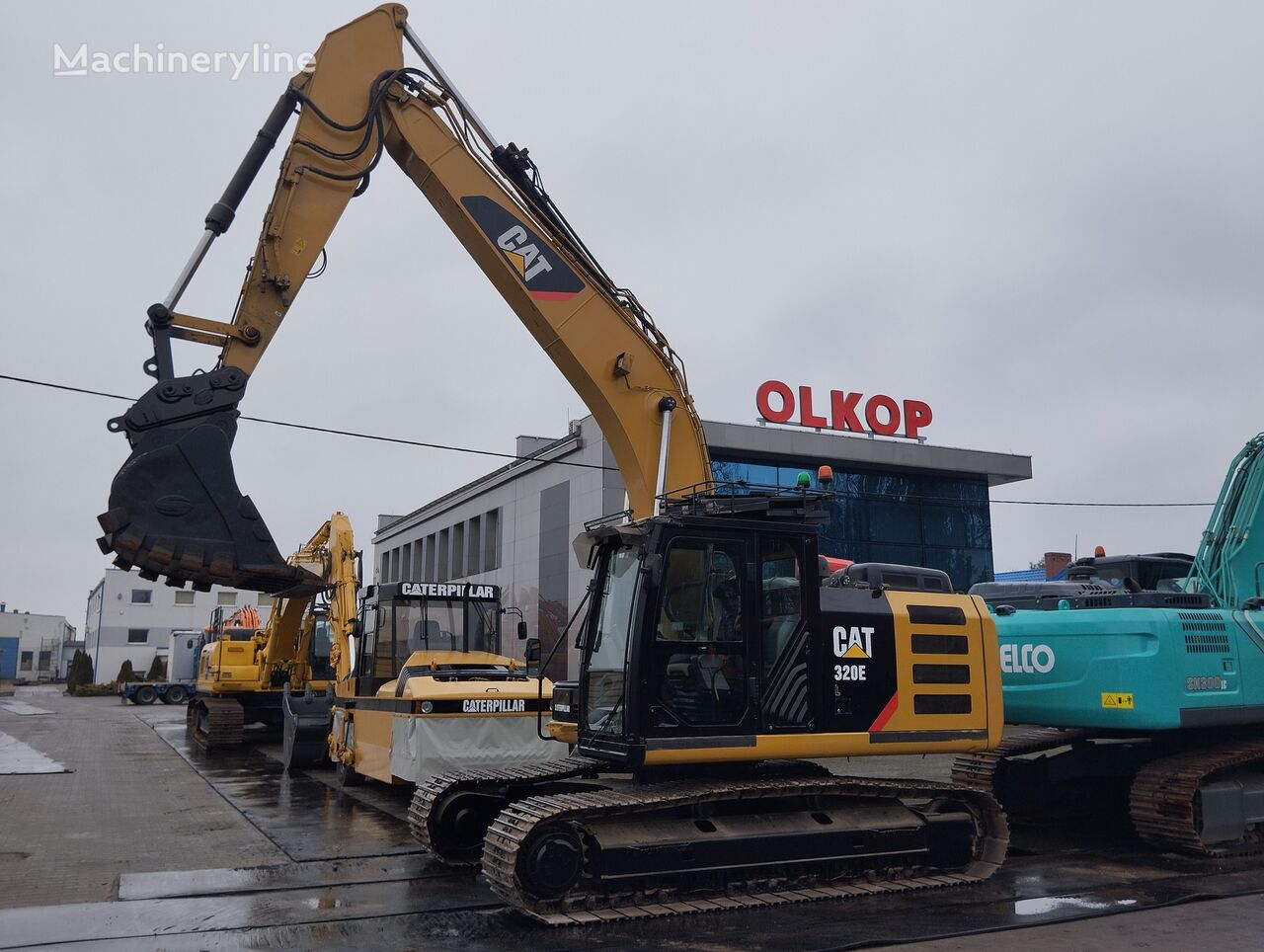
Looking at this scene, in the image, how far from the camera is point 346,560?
16375 mm

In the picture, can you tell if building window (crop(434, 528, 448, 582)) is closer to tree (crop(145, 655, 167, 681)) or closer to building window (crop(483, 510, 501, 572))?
building window (crop(483, 510, 501, 572))

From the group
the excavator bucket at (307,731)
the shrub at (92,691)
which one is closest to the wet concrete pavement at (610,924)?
the excavator bucket at (307,731)

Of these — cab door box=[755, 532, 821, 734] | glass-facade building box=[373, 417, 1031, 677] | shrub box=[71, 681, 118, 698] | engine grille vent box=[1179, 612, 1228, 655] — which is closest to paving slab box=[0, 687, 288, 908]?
cab door box=[755, 532, 821, 734]

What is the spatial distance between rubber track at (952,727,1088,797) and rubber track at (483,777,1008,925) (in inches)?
79.9

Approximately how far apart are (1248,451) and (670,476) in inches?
235

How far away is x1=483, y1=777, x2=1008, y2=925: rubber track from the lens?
21.8 feet

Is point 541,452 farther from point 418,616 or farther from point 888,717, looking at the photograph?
point 888,717

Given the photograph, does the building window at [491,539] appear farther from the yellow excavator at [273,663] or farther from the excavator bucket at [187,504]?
the excavator bucket at [187,504]

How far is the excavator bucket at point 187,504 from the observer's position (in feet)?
21.1

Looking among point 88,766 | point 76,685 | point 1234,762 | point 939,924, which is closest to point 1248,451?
point 1234,762

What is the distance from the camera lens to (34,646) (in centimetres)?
10081

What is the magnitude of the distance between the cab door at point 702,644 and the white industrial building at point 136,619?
6459cm

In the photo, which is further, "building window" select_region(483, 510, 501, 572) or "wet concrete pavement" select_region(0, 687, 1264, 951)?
"building window" select_region(483, 510, 501, 572)

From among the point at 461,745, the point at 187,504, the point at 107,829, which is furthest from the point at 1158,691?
the point at 107,829
